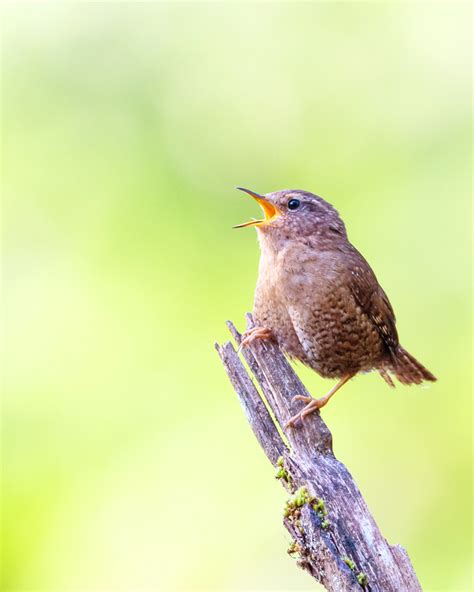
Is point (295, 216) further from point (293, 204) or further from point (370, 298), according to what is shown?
point (370, 298)

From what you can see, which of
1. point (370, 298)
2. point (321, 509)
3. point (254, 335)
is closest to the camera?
point (321, 509)

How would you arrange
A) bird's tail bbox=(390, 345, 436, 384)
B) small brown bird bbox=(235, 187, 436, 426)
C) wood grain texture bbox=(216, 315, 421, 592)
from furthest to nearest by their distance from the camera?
bird's tail bbox=(390, 345, 436, 384) → small brown bird bbox=(235, 187, 436, 426) → wood grain texture bbox=(216, 315, 421, 592)

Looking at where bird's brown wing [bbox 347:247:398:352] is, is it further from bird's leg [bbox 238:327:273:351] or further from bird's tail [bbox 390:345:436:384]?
bird's leg [bbox 238:327:273:351]

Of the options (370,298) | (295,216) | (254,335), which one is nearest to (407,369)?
(370,298)

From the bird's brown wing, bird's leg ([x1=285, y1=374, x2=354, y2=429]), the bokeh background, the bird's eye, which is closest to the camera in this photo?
bird's leg ([x1=285, y1=374, x2=354, y2=429])

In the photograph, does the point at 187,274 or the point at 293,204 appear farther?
the point at 187,274

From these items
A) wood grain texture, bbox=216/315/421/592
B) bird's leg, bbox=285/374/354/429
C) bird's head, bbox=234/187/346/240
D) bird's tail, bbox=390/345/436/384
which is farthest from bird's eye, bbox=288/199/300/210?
bird's leg, bbox=285/374/354/429
